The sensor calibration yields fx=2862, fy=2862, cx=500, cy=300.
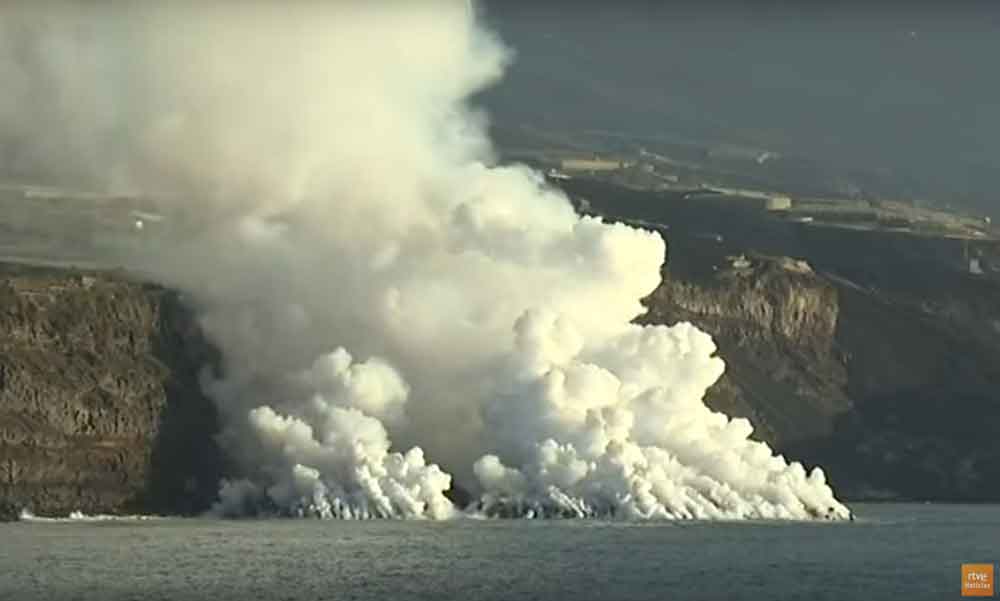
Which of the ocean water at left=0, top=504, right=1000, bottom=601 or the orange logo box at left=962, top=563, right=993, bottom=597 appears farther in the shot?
the orange logo box at left=962, top=563, right=993, bottom=597

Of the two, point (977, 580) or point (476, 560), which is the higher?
point (476, 560)

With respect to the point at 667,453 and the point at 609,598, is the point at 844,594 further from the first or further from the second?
the point at 667,453

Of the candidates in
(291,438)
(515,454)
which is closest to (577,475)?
(515,454)

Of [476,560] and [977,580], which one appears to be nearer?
[977,580]

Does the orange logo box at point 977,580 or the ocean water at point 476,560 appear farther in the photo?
the orange logo box at point 977,580
